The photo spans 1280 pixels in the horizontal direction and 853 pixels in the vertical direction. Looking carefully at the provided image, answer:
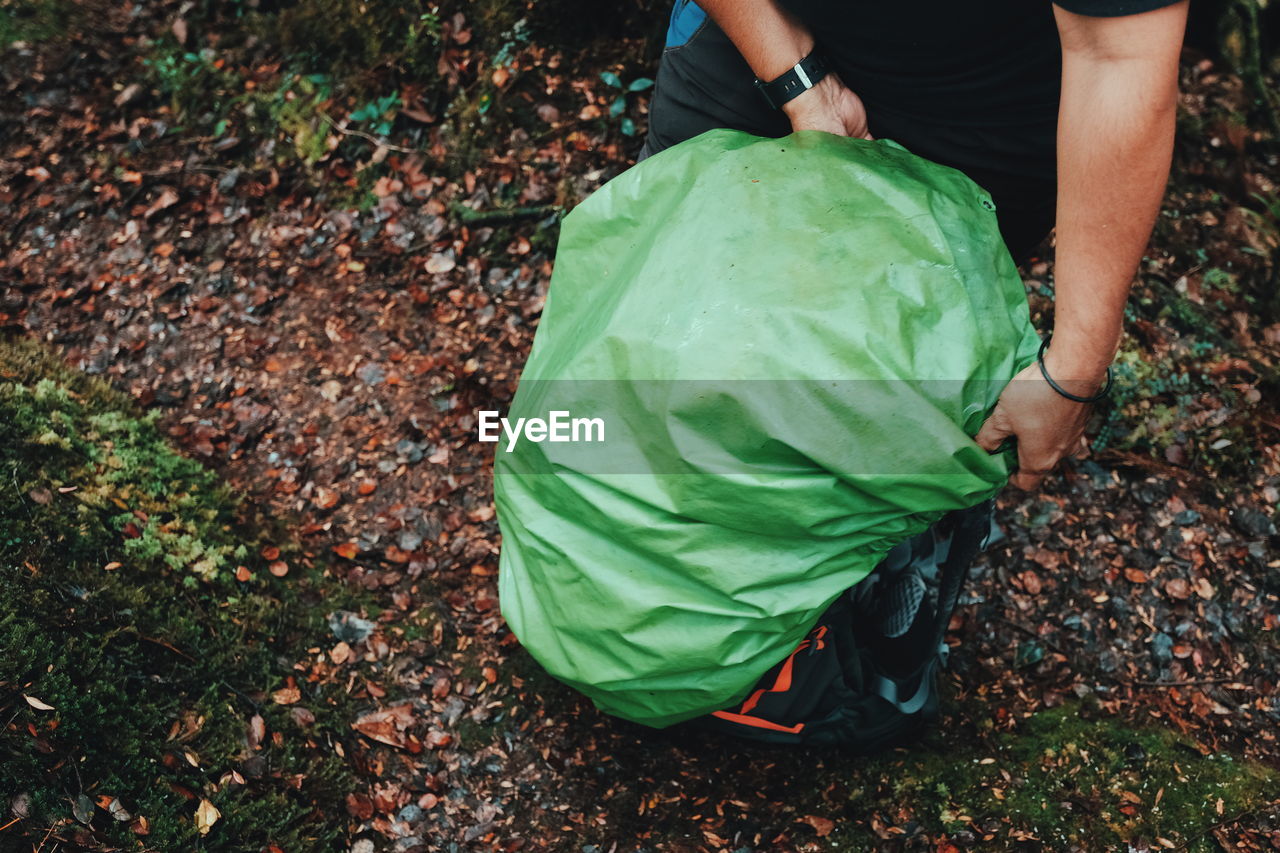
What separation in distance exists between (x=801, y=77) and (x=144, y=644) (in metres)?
2.19

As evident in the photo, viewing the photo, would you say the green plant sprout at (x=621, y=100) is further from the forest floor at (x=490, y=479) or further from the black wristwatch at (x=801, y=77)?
the black wristwatch at (x=801, y=77)

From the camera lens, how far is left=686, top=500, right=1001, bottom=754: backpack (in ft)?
6.85

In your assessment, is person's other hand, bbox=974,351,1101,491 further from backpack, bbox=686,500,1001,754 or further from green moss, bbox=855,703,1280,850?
green moss, bbox=855,703,1280,850

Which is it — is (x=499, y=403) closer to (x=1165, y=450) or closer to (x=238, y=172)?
(x=238, y=172)

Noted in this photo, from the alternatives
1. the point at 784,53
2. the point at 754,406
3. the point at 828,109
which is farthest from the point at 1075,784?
the point at 784,53

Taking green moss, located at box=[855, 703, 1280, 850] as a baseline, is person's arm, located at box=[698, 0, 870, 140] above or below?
above

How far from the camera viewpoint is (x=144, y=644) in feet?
7.34

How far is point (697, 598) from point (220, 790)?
1.33 metres

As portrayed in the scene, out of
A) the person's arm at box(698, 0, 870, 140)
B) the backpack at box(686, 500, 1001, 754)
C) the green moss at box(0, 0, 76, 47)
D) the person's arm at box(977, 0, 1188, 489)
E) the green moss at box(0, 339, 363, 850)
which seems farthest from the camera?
the green moss at box(0, 0, 76, 47)

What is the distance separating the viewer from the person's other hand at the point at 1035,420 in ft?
5.02

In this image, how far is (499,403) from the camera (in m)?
3.17

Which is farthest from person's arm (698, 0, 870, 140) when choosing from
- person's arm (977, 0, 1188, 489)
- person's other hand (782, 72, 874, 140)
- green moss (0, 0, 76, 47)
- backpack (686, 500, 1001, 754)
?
green moss (0, 0, 76, 47)

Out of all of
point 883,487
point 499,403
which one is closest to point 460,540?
point 499,403

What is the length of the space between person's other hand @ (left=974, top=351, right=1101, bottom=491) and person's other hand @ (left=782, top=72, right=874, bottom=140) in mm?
677
